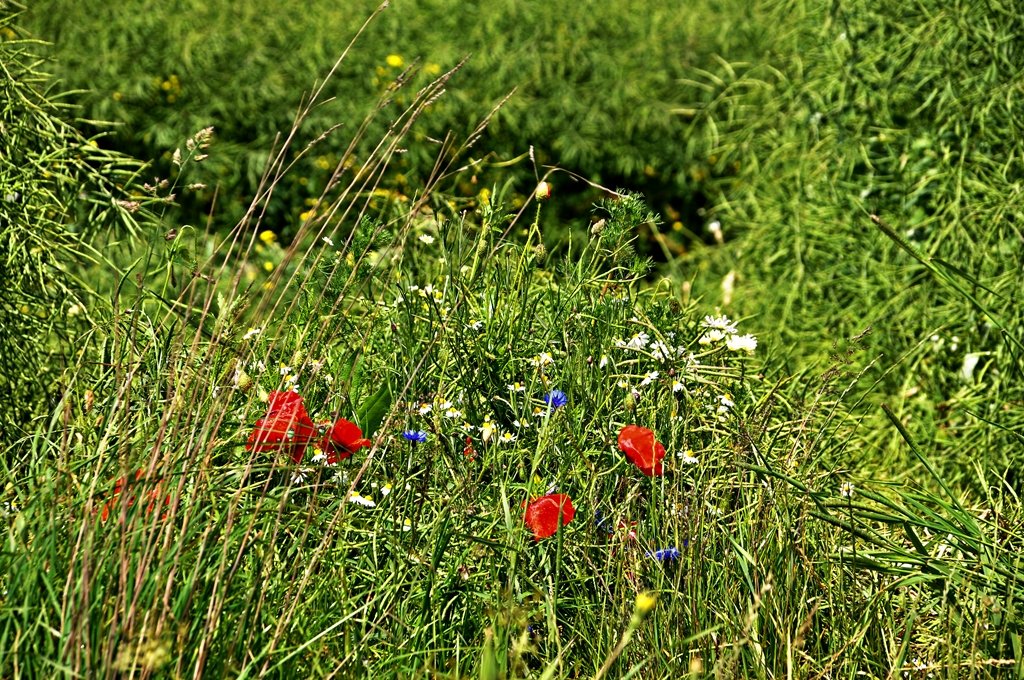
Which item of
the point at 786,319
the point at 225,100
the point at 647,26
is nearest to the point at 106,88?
the point at 225,100

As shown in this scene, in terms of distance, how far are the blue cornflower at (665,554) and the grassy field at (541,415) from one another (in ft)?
0.04

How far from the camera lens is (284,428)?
2.24 metres

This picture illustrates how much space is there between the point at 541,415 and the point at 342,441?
0.48m

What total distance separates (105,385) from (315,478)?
56cm

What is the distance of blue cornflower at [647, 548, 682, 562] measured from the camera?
2293 millimetres

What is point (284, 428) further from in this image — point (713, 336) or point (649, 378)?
point (713, 336)

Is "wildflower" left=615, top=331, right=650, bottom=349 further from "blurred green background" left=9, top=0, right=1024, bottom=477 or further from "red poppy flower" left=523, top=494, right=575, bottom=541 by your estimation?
"red poppy flower" left=523, top=494, right=575, bottom=541

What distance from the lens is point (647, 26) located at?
22.0ft

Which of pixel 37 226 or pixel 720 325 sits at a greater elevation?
pixel 37 226

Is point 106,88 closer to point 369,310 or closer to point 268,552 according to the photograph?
point 369,310

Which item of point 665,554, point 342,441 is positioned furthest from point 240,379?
point 665,554

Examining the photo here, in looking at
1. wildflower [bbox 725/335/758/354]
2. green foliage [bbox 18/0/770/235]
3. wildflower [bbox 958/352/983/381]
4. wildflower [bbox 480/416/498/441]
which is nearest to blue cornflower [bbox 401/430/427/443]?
wildflower [bbox 480/416/498/441]

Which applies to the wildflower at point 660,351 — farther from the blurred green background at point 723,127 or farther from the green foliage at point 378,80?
the green foliage at point 378,80

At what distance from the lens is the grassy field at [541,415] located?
2016 millimetres
